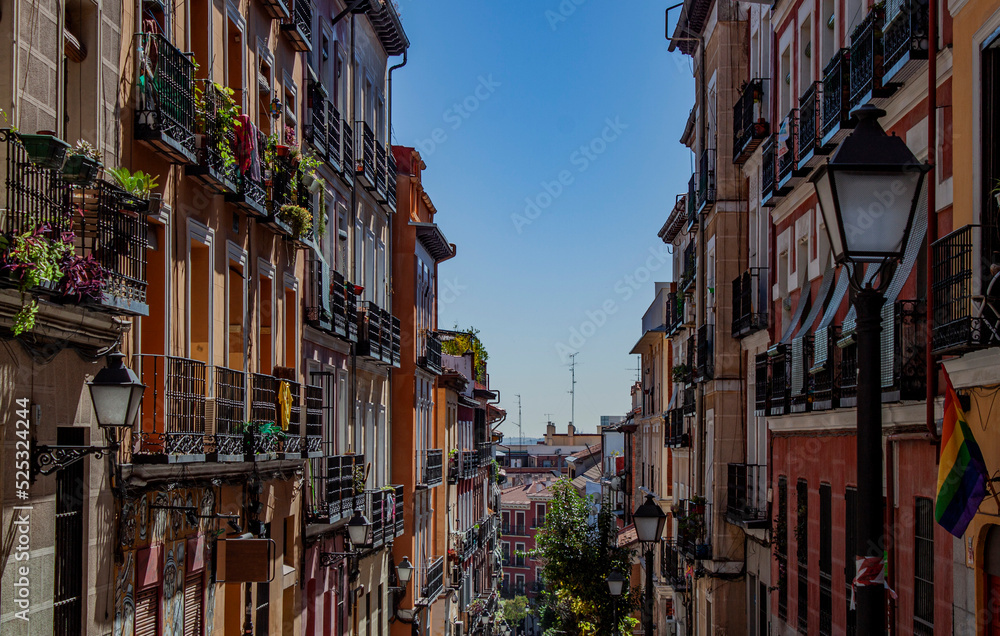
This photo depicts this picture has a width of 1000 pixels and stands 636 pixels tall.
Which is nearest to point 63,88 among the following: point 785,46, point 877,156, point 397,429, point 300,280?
point 877,156

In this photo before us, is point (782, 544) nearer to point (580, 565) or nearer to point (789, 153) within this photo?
point (789, 153)

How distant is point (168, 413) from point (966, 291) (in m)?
7.66

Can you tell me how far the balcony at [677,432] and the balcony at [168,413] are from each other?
21.2 metres

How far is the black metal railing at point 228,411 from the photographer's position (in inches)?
527

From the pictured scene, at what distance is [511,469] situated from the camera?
113 m

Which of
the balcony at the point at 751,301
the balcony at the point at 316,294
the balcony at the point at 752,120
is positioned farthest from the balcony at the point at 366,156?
the balcony at the point at 751,301

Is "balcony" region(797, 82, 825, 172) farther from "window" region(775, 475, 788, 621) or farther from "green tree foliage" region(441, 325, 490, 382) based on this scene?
"green tree foliage" region(441, 325, 490, 382)

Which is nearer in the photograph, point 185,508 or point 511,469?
point 185,508

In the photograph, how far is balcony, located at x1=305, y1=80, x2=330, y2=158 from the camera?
20.4 meters

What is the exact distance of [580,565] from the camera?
33906mm

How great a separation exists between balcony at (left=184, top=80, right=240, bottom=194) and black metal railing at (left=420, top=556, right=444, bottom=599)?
20.9 metres

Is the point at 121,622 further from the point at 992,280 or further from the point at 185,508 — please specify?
the point at 992,280

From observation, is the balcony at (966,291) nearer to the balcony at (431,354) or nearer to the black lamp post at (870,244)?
the black lamp post at (870,244)

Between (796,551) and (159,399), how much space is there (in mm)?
10601
